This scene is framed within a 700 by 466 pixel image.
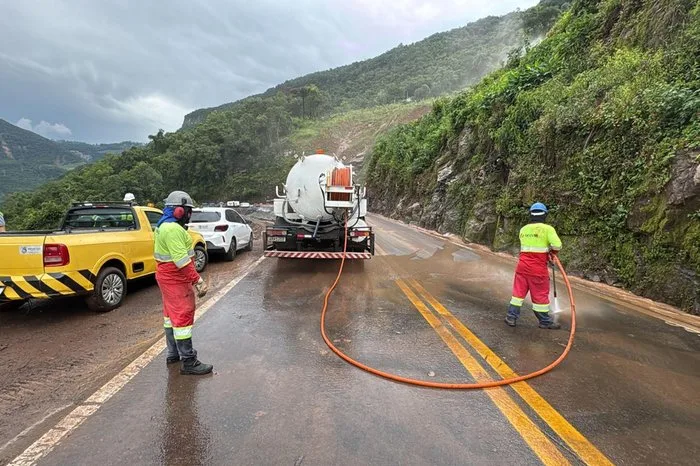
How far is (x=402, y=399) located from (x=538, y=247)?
3.05 m

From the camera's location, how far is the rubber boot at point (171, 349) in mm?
3883

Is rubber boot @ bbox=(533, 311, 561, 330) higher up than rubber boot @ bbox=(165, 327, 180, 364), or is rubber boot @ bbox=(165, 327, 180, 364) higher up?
rubber boot @ bbox=(165, 327, 180, 364)

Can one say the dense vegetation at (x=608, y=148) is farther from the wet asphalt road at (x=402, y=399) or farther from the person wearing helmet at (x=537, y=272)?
the person wearing helmet at (x=537, y=272)

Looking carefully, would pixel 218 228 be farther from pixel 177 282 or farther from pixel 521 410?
pixel 521 410

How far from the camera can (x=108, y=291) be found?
19.3ft

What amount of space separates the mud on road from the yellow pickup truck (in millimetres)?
368

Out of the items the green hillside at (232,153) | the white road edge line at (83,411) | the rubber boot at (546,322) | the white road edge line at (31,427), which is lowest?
the rubber boot at (546,322)

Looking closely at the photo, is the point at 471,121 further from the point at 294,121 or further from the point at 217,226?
the point at 294,121

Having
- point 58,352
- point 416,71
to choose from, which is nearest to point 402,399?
point 58,352

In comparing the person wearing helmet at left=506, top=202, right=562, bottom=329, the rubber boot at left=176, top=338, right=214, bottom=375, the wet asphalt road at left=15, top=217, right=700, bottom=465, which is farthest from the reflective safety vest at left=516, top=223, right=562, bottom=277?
the rubber boot at left=176, top=338, right=214, bottom=375

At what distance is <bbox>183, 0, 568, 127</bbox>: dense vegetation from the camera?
94188 mm

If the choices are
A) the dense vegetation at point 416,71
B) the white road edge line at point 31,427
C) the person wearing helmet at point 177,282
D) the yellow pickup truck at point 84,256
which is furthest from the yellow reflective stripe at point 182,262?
the dense vegetation at point 416,71

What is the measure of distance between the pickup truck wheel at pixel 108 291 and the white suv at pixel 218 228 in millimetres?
3585

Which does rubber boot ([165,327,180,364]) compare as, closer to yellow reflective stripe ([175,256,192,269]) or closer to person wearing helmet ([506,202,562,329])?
yellow reflective stripe ([175,256,192,269])
